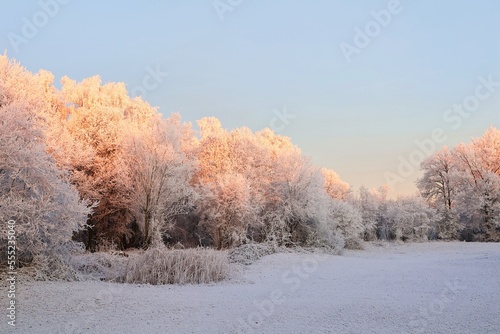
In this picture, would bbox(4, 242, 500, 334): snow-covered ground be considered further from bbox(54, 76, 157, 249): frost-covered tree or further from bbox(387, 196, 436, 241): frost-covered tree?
bbox(387, 196, 436, 241): frost-covered tree

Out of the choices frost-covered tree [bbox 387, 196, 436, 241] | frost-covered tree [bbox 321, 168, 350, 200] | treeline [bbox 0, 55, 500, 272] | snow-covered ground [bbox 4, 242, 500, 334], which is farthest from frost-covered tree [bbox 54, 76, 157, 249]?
frost-covered tree [bbox 321, 168, 350, 200]

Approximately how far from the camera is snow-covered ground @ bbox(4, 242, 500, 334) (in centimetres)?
561

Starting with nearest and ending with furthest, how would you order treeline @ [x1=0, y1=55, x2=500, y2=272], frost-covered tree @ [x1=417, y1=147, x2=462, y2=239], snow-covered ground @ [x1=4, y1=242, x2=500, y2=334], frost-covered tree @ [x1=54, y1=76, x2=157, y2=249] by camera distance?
1. snow-covered ground @ [x1=4, y1=242, x2=500, y2=334]
2. treeline @ [x1=0, y1=55, x2=500, y2=272]
3. frost-covered tree @ [x1=54, y1=76, x2=157, y2=249]
4. frost-covered tree @ [x1=417, y1=147, x2=462, y2=239]

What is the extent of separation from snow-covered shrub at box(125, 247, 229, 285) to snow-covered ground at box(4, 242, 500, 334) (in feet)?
2.16

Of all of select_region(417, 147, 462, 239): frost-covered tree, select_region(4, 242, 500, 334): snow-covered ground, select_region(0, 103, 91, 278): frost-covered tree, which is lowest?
select_region(4, 242, 500, 334): snow-covered ground

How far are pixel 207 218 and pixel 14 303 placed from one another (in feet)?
45.8

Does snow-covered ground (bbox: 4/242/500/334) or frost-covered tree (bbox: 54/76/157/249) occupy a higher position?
frost-covered tree (bbox: 54/76/157/249)

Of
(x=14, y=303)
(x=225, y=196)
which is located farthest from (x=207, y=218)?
(x=14, y=303)

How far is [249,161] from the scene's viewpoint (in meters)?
22.3

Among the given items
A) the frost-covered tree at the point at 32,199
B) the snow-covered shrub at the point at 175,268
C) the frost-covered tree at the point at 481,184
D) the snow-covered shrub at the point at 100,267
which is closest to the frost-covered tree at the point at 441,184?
the frost-covered tree at the point at 481,184

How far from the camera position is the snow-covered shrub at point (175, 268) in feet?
32.1

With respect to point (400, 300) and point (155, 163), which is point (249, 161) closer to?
point (155, 163)

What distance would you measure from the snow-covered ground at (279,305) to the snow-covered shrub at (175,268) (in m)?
0.66

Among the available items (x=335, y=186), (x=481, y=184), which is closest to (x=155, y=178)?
(x=481, y=184)
